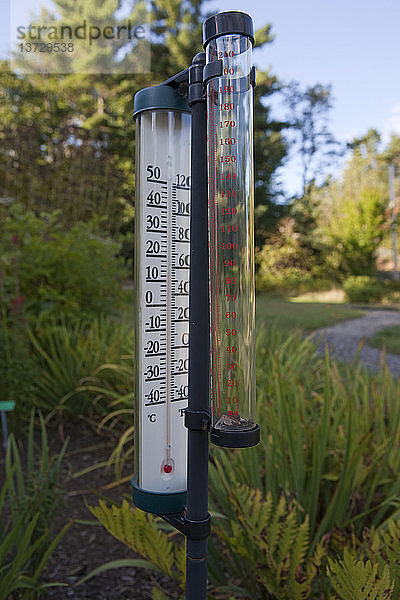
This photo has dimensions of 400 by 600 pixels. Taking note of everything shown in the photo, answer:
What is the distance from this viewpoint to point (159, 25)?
17.0m

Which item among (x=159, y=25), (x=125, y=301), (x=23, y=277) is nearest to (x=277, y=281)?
(x=159, y=25)

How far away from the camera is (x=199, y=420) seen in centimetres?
87

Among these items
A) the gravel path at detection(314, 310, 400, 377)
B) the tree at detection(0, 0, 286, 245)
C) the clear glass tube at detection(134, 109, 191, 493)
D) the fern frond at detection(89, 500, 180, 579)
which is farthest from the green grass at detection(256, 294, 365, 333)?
the clear glass tube at detection(134, 109, 191, 493)

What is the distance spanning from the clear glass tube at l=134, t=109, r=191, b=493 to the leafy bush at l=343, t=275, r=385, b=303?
12917mm

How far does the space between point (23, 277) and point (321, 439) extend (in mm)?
2689

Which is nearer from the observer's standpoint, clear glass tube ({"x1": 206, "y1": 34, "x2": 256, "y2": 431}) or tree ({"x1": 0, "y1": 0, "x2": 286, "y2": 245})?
clear glass tube ({"x1": 206, "y1": 34, "x2": 256, "y2": 431})

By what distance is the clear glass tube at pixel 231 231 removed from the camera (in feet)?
2.61

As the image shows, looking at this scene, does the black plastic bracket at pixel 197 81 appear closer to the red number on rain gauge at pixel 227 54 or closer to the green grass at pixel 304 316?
the red number on rain gauge at pixel 227 54

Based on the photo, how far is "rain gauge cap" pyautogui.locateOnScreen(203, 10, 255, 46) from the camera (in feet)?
2.58

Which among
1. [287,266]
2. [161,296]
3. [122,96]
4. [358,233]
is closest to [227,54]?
[161,296]

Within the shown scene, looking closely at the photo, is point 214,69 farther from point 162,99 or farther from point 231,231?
point 231,231

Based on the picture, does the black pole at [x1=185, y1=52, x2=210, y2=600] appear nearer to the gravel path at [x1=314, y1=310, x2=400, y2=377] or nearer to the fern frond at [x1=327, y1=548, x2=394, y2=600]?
the fern frond at [x1=327, y1=548, x2=394, y2=600]

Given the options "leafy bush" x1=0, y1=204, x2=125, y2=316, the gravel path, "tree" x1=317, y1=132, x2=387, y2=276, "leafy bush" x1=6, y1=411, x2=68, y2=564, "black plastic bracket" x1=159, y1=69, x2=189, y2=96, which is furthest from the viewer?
"tree" x1=317, y1=132, x2=387, y2=276

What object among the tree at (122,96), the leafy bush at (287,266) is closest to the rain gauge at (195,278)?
the tree at (122,96)
